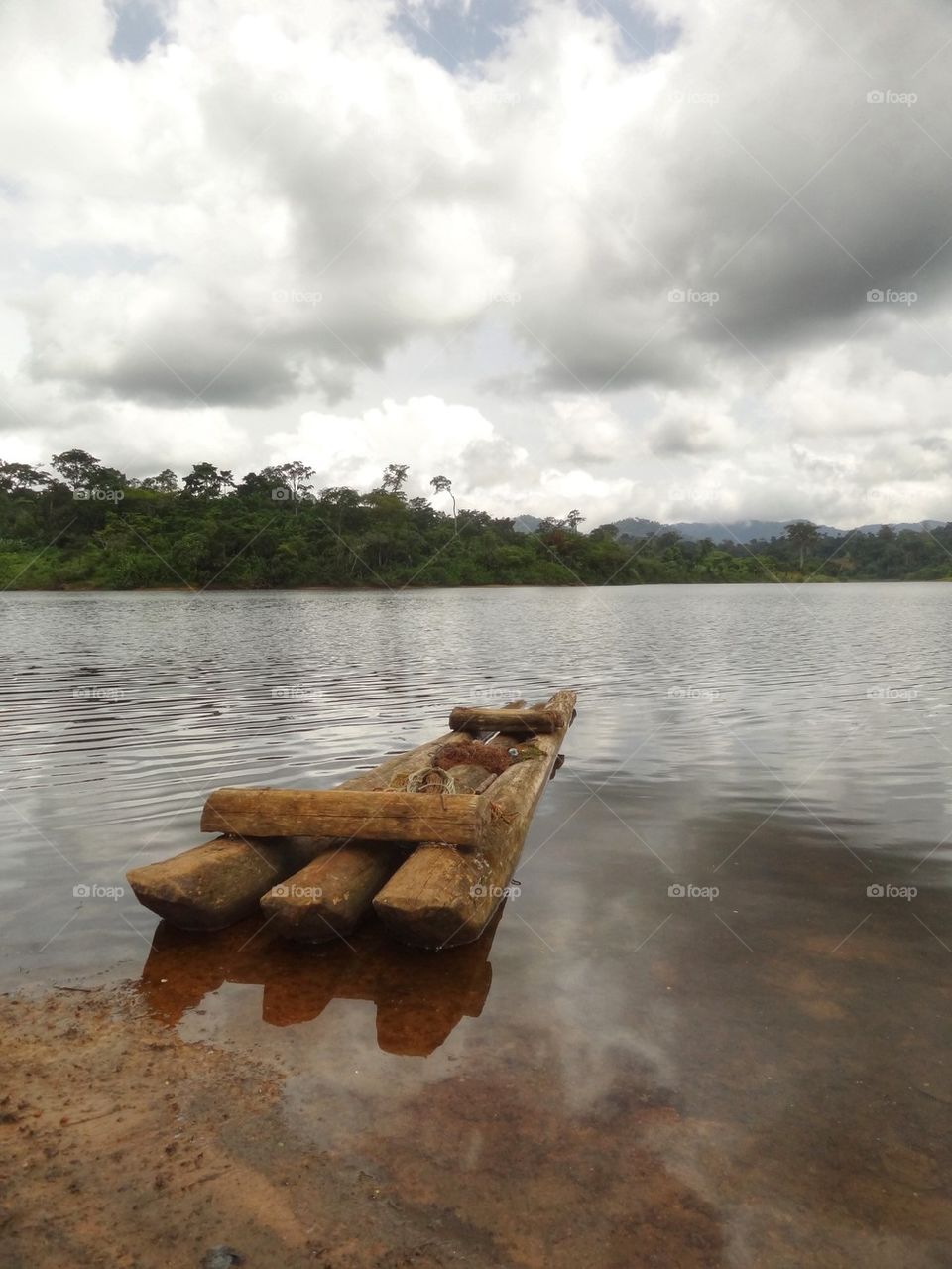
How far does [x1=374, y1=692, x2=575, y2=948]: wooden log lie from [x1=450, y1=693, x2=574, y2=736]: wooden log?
586cm

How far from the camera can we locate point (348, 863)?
20.7ft

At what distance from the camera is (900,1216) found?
3.42 meters

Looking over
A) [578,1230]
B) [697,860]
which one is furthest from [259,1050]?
[697,860]

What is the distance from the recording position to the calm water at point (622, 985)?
3535mm

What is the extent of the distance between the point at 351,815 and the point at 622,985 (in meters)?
2.46

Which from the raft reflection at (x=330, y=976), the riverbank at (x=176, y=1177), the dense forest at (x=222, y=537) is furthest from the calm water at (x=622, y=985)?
the dense forest at (x=222, y=537)

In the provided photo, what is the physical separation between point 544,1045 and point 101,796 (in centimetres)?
758

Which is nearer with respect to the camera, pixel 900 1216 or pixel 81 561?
pixel 900 1216

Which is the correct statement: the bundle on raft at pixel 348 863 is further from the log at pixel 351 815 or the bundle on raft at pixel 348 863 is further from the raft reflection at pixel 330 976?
the raft reflection at pixel 330 976

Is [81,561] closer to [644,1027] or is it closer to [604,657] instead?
[604,657]

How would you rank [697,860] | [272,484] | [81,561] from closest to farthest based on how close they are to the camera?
[697,860], [81,561], [272,484]

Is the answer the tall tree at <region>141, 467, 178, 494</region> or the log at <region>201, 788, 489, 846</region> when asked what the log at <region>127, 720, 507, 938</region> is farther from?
the tall tree at <region>141, 467, 178, 494</region>

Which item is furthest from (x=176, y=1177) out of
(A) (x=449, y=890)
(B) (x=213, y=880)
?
(B) (x=213, y=880)

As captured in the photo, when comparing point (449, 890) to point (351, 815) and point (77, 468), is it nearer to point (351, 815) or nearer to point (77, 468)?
point (351, 815)
